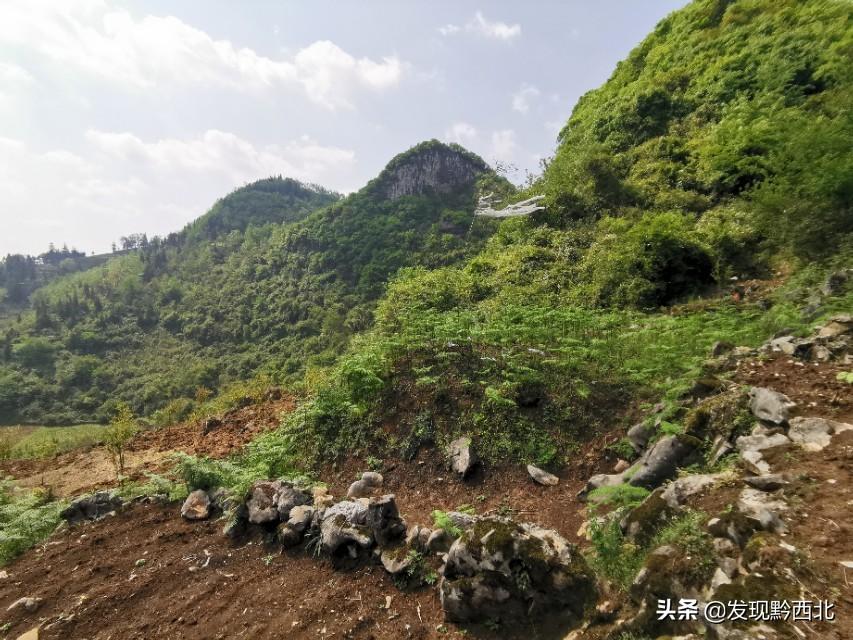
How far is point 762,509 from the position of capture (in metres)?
2.89

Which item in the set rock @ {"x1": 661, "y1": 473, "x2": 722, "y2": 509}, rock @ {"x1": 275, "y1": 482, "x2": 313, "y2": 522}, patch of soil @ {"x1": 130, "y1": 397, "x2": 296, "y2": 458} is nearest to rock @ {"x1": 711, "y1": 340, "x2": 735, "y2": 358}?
rock @ {"x1": 661, "y1": 473, "x2": 722, "y2": 509}

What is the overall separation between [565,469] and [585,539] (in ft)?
5.08

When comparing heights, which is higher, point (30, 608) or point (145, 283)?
point (145, 283)

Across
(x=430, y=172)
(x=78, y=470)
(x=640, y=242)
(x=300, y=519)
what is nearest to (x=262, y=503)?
(x=300, y=519)

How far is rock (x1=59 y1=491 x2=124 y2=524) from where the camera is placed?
7324 millimetres

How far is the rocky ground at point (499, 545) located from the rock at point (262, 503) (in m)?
0.03

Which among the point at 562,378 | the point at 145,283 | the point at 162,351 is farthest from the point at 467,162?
the point at 562,378

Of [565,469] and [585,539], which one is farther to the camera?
[565,469]

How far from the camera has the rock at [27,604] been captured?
495 cm

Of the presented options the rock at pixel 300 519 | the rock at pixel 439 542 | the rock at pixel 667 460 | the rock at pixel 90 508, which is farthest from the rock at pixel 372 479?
the rock at pixel 90 508

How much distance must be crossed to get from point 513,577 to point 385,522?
1.90 metres

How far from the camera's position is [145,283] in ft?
380

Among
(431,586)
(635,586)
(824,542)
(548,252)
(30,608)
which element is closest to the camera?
(824,542)

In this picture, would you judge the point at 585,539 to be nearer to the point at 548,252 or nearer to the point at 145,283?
the point at 548,252
